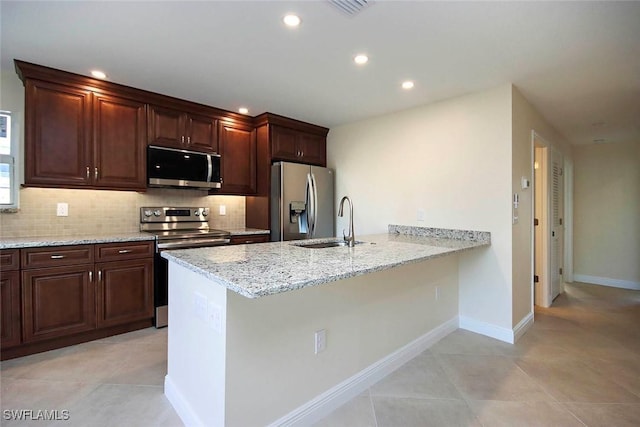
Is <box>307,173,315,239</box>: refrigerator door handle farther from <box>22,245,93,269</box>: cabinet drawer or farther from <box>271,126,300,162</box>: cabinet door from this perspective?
<box>22,245,93,269</box>: cabinet drawer

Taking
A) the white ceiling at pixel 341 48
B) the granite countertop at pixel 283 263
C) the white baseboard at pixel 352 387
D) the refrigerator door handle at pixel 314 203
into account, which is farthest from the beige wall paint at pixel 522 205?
the refrigerator door handle at pixel 314 203

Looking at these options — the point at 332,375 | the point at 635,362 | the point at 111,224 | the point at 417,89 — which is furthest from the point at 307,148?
the point at 635,362

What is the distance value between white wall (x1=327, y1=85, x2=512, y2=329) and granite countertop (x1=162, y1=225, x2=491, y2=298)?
0.58 meters

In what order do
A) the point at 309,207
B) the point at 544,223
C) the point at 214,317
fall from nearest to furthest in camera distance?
the point at 214,317
the point at 544,223
the point at 309,207

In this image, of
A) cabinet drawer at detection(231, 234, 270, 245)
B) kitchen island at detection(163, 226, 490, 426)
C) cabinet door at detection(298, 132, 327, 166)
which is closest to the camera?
kitchen island at detection(163, 226, 490, 426)

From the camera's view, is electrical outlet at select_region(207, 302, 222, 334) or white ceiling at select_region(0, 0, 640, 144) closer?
electrical outlet at select_region(207, 302, 222, 334)

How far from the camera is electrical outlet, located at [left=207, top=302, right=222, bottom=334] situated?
1414 mm

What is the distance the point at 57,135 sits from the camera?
2662mm

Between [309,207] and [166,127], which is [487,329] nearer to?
[309,207]

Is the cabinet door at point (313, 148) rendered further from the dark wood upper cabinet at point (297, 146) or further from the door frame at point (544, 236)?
the door frame at point (544, 236)

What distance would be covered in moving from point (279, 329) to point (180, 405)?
2.53 ft

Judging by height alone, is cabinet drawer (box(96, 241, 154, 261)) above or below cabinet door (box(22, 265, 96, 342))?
above

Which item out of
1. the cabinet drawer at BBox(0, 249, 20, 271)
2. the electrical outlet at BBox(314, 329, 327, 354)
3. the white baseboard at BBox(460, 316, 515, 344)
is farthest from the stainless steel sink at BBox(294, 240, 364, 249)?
the cabinet drawer at BBox(0, 249, 20, 271)

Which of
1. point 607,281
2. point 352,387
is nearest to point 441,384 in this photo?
point 352,387
